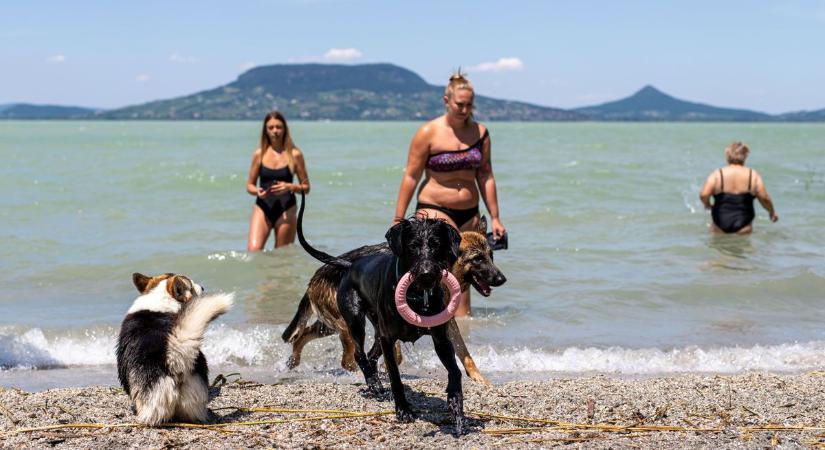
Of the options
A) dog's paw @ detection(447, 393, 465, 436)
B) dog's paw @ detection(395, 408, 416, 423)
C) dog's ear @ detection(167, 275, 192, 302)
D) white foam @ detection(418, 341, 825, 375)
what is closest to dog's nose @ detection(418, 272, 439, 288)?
dog's paw @ detection(447, 393, 465, 436)

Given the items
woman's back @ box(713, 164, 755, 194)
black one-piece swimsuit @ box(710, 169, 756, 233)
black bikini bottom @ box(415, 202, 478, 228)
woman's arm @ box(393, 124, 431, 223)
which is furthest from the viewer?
black one-piece swimsuit @ box(710, 169, 756, 233)

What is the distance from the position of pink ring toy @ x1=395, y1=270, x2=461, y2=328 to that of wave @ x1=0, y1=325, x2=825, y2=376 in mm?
2844

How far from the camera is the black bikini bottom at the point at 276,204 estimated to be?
36.4ft

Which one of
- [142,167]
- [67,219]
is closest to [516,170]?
[142,167]

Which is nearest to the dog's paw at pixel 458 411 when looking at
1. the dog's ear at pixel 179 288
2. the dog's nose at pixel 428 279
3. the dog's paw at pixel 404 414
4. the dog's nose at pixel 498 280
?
the dog's paw at pixel 404 414

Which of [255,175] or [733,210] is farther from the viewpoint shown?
[733,210]

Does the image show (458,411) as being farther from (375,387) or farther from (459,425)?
(375,387)

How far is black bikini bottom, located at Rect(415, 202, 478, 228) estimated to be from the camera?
7.68 meters

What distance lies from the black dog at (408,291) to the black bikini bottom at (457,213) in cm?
211

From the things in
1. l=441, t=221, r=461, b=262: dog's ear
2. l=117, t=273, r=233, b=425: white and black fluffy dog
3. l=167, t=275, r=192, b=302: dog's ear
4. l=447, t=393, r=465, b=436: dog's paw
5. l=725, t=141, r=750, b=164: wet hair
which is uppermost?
l=725, t=141, r=750, b=164: wet hair

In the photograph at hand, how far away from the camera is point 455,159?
24.9 ft

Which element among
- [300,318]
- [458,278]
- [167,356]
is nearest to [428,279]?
[167,356]

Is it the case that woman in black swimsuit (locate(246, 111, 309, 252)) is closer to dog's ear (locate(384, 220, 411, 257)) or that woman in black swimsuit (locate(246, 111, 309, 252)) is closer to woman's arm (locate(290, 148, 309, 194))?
woman's arm (locate(290, 148, 309, 194))

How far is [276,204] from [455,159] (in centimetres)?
416
